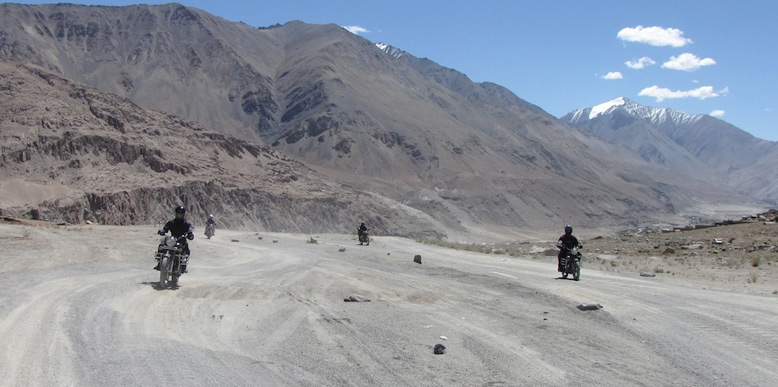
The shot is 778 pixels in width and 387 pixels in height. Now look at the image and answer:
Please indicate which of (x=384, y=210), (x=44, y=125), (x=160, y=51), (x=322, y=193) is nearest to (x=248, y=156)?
(x=322, y=193)

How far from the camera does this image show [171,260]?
44.0ft

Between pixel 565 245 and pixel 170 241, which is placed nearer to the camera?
pixel 170 241

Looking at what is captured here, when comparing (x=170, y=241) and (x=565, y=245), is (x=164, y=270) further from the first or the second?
(x=565, y=245)

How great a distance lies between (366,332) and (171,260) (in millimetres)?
5856

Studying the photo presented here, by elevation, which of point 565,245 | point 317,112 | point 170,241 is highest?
point 317,112

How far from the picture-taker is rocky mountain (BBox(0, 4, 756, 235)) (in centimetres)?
13725

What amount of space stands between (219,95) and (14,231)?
5185 inches

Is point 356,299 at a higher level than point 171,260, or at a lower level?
lower

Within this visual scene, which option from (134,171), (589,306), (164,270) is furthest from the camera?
(134,171)

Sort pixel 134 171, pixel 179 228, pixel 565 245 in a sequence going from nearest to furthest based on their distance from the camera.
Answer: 1. pixel 179 228
2. pixel 565 245
3. pixel 134 171

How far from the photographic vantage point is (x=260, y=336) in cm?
899

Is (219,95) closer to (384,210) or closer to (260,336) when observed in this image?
(384,210)

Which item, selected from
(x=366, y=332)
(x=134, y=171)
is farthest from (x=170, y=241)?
(x=134, y=171)

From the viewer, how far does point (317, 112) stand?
15525 centimetres
